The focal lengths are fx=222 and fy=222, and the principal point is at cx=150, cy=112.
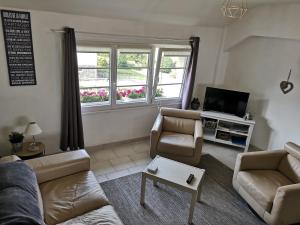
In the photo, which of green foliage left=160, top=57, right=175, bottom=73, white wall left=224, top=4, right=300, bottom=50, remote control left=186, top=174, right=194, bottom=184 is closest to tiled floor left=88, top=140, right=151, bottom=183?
remote control left=186, top=174, right=194, bottom=184

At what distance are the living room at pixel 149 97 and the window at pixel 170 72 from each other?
0.07ft

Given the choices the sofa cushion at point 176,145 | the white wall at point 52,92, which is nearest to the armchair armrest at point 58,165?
the white wall at point 52,92

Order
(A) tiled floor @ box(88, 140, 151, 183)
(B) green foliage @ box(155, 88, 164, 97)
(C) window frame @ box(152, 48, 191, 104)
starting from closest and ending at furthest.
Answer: (A) tiled floor @ box(88, 140, 151, 183), (C) window frame @ box(152, 48, 191, 104), (B) green foliage @ box(155, 88, 164, 97)

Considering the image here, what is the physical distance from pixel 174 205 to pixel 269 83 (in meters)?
2.69

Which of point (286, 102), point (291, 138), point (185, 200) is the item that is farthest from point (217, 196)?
point (286, 102)

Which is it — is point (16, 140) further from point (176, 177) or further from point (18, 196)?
point (176, 177)

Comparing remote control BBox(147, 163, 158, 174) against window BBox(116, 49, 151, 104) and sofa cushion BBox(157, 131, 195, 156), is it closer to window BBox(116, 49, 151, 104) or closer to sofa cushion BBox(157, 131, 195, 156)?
sofa cushion BBox(157, 131, 195, 156)

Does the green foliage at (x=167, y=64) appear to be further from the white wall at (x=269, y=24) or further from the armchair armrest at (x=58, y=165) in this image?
the armchair armrest at (x=58, y=165)

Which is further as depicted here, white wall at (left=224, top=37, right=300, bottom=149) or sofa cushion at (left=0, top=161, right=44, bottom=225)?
white wall at (left=224, top=37, right=300, bottom=149)

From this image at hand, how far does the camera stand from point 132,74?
3881 millimetres

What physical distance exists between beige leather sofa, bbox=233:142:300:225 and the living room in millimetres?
15

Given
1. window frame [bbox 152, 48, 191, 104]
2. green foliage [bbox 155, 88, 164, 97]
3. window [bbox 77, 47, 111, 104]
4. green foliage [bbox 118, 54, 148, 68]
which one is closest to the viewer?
window [bbox 77, 47, 111, 104]

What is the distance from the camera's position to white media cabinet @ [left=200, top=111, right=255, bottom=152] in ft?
13.0

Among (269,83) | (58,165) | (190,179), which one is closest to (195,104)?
(269,83)
